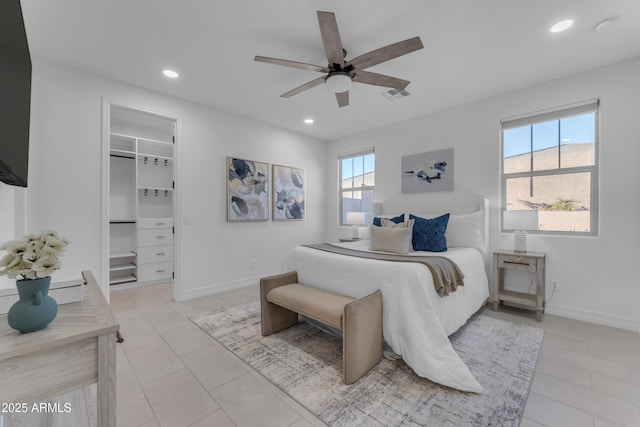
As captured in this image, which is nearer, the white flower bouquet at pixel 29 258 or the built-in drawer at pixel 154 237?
the white flower bouquet at pixel 29 258

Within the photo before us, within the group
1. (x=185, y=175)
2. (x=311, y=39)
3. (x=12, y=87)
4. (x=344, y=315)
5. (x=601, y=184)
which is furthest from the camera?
(x=185, y=175)

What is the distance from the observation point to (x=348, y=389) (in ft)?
5.47

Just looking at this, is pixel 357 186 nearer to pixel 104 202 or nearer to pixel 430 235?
pixel 430 235

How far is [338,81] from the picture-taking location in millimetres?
2217

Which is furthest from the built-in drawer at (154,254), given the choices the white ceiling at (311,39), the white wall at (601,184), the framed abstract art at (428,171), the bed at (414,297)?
the white wall at (601,184)

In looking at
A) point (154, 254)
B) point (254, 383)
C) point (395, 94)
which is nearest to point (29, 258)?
point (254, 383)

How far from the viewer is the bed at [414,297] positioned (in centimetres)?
174

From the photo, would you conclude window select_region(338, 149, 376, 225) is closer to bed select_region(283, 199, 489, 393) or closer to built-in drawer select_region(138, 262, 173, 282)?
bed select_region(283, 199, 489, 393)

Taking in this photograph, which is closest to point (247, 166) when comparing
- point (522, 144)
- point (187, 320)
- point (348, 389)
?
point (187, 320)

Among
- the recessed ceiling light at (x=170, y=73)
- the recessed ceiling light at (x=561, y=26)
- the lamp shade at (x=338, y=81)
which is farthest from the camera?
the recessed ceiling light at (x=170, y=73)

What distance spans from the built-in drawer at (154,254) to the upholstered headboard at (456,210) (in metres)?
3.54

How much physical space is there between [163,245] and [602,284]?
5.69m

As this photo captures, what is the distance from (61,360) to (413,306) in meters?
1.82

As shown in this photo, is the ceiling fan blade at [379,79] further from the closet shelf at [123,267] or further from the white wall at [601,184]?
the closet shelf at [123,267]
